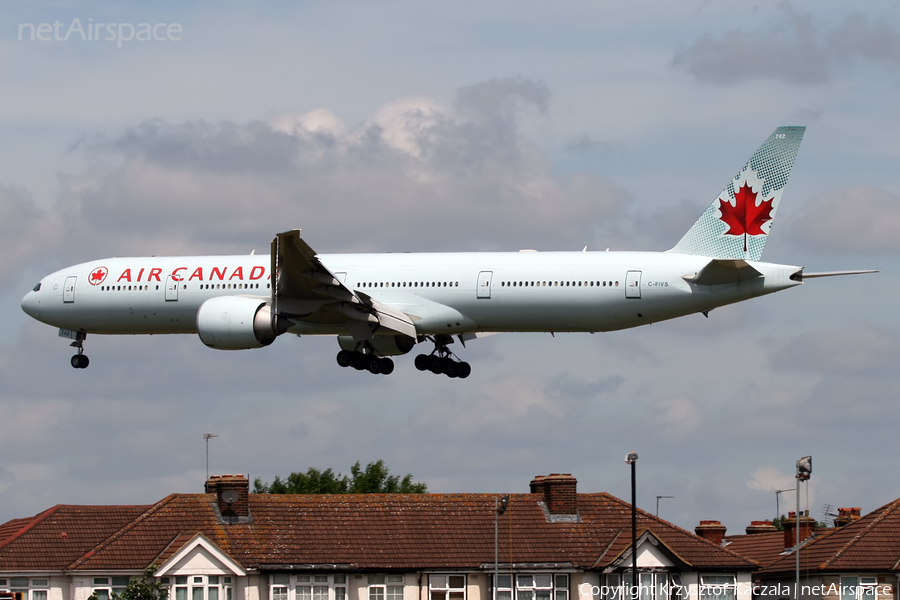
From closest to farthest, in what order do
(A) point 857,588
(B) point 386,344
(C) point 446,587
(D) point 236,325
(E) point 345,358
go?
(D) point 236,325 → (E) point 345,358 → (B) point 386,344 → (C) point 446,587 → (A) point 857,588

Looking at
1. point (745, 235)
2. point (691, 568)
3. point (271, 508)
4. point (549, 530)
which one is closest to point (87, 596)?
point (271, 508)

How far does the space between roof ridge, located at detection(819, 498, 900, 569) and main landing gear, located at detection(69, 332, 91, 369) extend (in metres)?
28.1

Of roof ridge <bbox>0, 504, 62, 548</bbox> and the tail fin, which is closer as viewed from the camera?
the tail fin

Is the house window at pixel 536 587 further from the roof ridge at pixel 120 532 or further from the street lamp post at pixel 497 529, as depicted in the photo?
the roof ridge at pixel 120 532

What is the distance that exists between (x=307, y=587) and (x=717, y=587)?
49.5 feet

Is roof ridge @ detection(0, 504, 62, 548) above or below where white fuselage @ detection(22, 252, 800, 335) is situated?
below

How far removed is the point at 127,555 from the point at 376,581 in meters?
8.87

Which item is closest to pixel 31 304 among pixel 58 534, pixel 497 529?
pixel 58 534

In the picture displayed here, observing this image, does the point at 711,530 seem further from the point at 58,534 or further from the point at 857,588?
the point at 58,534

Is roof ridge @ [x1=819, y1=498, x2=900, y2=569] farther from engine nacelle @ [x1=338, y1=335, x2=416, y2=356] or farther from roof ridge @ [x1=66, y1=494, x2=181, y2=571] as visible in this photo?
roof ridge @ [x1=66, y1=494, x2=181, y2=571]

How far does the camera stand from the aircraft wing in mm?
63062

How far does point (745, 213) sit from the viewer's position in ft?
210

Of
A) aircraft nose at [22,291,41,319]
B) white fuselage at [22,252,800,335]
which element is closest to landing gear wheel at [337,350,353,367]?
white fuselage at [22,252,800,335]

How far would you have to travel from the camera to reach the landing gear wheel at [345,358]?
223 ft
